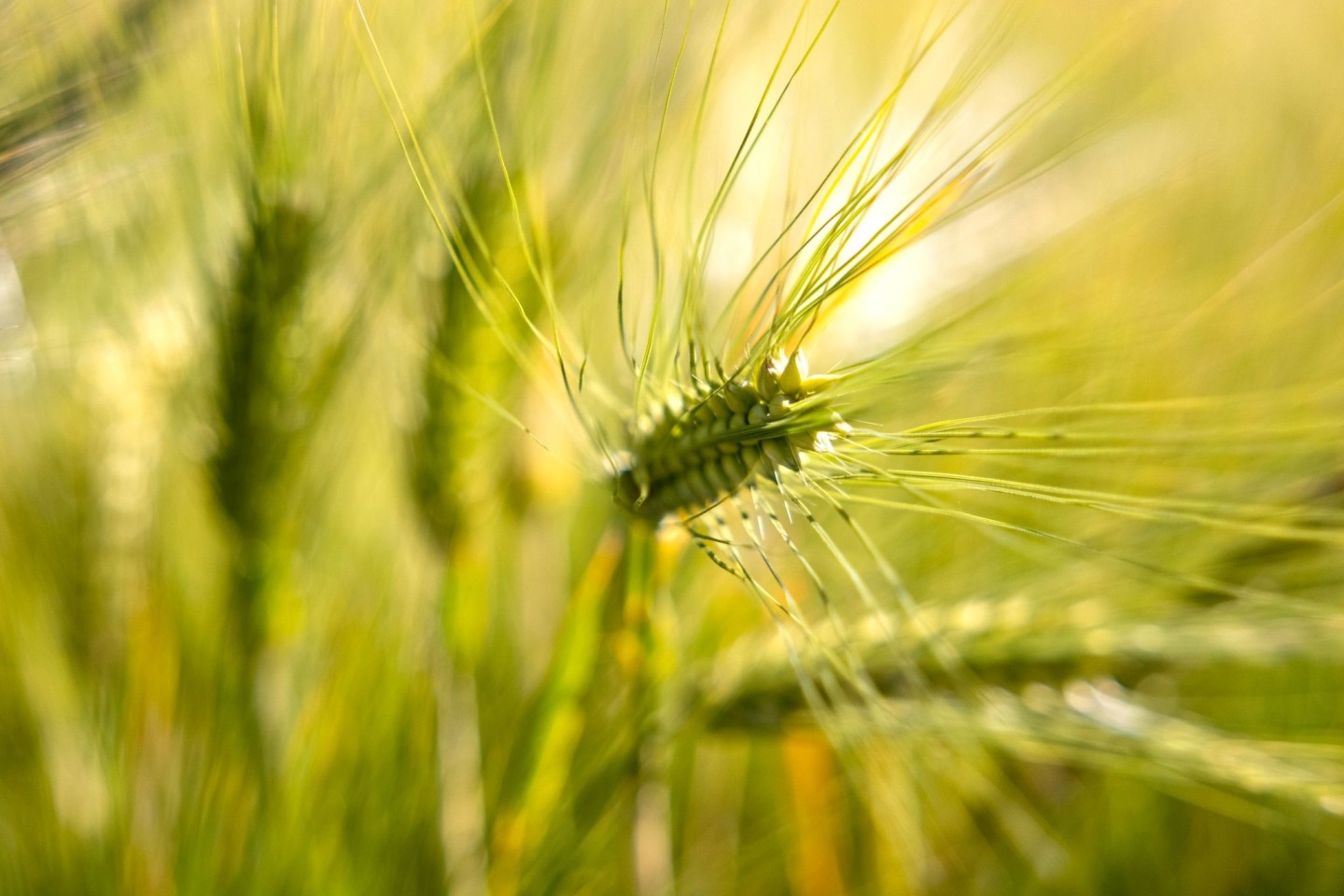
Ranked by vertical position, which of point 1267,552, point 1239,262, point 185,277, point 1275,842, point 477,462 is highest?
point 185,277

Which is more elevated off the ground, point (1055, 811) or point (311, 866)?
point (311, 866)

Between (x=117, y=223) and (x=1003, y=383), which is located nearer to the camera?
(x=117, y=223)

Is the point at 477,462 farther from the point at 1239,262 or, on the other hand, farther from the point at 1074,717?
the point at 1239,262

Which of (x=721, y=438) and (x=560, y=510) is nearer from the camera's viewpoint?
(x=721, y=438)

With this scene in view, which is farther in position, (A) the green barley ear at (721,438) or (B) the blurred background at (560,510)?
(B) the blurred background at (560,510)

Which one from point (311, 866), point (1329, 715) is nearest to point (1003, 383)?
point (1329, 715)

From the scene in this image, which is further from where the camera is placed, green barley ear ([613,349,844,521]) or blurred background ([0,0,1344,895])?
blurred background ([0,0,1344,895])
